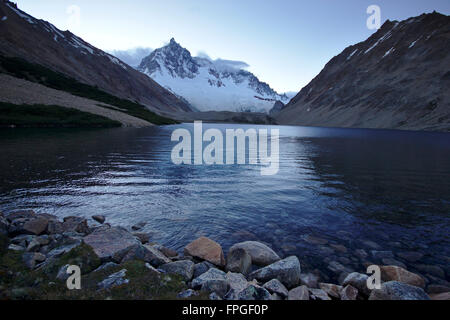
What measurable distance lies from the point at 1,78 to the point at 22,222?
264 ft

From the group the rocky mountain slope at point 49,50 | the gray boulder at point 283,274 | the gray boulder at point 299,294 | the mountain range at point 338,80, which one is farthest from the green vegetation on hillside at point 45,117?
the rocky mountain slope at point 49,50

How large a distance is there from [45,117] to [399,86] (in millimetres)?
160681

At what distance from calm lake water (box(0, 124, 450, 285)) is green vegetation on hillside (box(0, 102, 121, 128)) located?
3676 centimetres

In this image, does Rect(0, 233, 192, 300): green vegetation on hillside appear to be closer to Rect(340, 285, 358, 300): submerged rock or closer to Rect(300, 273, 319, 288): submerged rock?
Rect(300, 273, 319, 288): submerged rock

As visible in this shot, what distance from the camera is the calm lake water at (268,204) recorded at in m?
8.53

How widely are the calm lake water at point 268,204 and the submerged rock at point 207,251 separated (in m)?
0.71

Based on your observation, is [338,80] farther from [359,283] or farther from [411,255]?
[359,283]

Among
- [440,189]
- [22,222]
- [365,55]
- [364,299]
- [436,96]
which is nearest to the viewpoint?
[364,299]

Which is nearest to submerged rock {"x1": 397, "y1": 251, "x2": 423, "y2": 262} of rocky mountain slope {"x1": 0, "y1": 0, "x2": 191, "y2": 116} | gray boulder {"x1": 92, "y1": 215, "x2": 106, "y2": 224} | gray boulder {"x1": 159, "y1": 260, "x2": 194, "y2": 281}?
gray boulder {"x1": 159, "y1": 260, "x2": 194, "y2": 281}

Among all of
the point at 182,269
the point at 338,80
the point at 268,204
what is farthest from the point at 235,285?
the point at 338,80

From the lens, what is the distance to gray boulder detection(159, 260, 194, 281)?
235 inches
